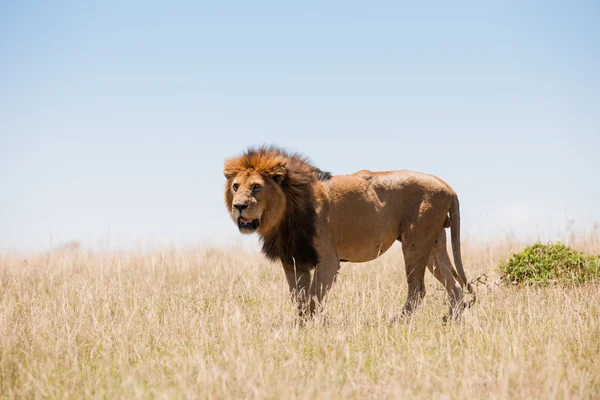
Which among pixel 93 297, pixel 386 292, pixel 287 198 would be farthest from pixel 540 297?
pixel 93 297

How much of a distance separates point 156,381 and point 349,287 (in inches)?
171

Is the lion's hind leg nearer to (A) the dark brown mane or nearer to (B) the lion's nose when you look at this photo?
Answer: (A) the dark brown mane

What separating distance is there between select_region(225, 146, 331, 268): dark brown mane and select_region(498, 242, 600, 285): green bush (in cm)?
360

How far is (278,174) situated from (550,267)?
4643 millimetres

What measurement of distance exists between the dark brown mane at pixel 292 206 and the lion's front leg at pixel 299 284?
0.31 feet

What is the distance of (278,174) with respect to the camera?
21.6 ft

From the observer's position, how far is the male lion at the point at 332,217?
258 inches

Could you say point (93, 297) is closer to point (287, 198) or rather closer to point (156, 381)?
point (287, 198)

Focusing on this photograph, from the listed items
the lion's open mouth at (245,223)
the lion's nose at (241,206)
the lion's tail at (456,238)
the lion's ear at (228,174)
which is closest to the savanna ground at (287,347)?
the lion's tail at (456,238)

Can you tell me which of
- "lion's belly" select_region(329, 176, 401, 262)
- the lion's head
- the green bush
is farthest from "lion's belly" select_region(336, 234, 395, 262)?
the green bush

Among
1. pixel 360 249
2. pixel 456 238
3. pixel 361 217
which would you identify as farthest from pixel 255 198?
pixel 456 238

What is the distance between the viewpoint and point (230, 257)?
12.6m

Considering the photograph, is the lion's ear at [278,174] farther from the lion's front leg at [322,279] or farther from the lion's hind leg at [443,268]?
the lion's hind leg at [443,268]

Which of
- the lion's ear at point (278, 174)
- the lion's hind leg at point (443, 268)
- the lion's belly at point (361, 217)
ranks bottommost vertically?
the lion's hind leg at point (443, 268)
